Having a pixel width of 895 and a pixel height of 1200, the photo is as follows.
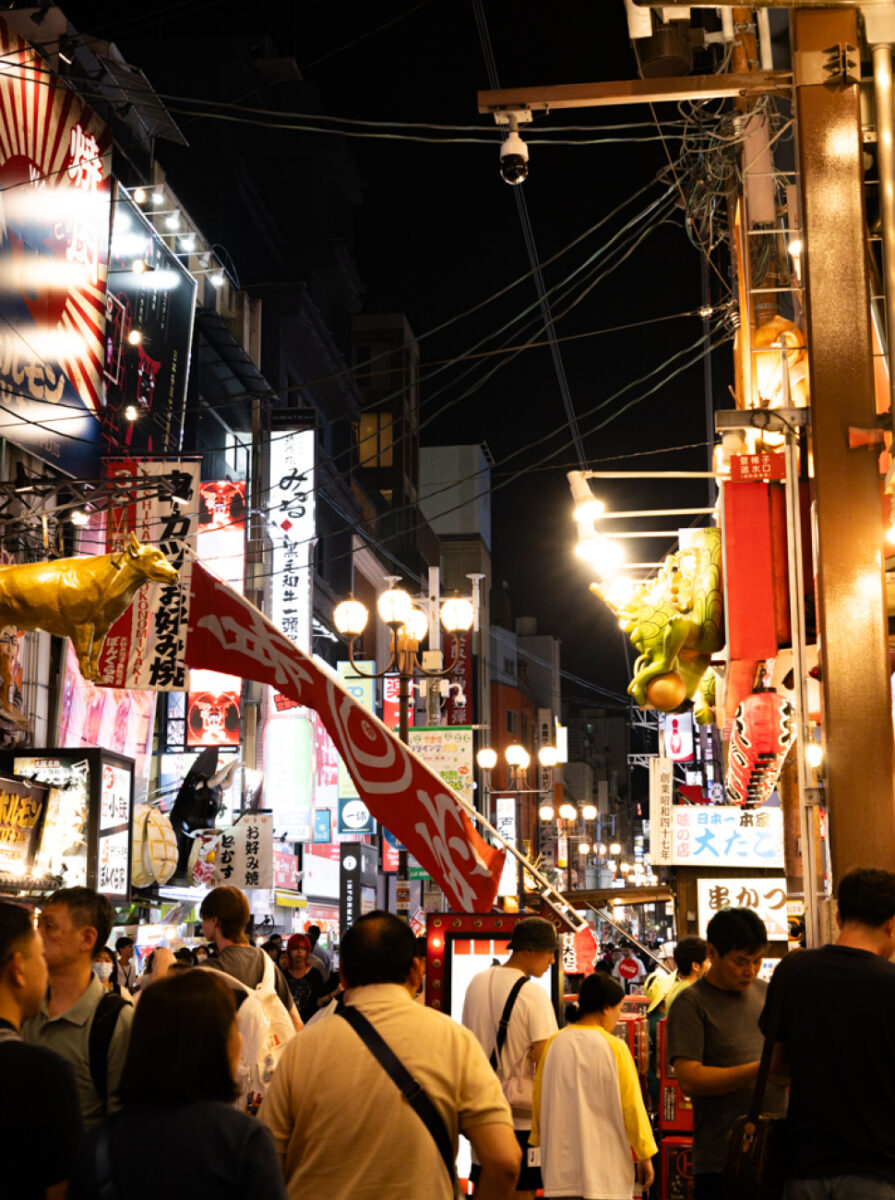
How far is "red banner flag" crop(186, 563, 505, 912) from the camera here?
816 cm

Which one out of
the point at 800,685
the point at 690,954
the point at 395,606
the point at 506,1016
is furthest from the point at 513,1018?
the point at 395,606

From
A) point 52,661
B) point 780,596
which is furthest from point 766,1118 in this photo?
point 52,661

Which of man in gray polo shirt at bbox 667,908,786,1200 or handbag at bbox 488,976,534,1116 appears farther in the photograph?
handbag at bbox 488,976,534,1116

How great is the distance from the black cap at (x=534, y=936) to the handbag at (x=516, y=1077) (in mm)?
309

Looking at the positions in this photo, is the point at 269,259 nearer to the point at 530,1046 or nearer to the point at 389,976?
the point at 530,1046

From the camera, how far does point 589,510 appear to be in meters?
15.5

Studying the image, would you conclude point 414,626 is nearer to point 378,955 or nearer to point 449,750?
point 449,750

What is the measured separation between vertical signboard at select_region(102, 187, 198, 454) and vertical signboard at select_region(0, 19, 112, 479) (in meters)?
Result: 1.41

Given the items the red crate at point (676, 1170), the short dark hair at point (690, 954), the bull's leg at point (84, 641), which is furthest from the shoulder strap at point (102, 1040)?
the bull's leg at point (84, 641)

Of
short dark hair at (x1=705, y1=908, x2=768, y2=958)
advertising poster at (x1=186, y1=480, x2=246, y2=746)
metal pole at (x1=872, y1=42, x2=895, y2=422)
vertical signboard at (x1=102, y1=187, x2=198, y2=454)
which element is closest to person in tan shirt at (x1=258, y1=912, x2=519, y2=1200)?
short dark hair at (x1=705, y1=908, x2=768, y2=958)

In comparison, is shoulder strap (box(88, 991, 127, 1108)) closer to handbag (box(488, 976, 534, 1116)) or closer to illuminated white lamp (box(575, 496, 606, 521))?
handbag (box(488, 976, 534, 1116))

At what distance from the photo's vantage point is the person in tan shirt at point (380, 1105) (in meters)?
4.51

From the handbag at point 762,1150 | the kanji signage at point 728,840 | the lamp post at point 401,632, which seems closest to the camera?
the handbag at point 762,1150

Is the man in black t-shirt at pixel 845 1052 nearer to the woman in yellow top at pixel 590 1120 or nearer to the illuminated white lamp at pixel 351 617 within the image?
the woman in yellow top at pixel 590 1120
